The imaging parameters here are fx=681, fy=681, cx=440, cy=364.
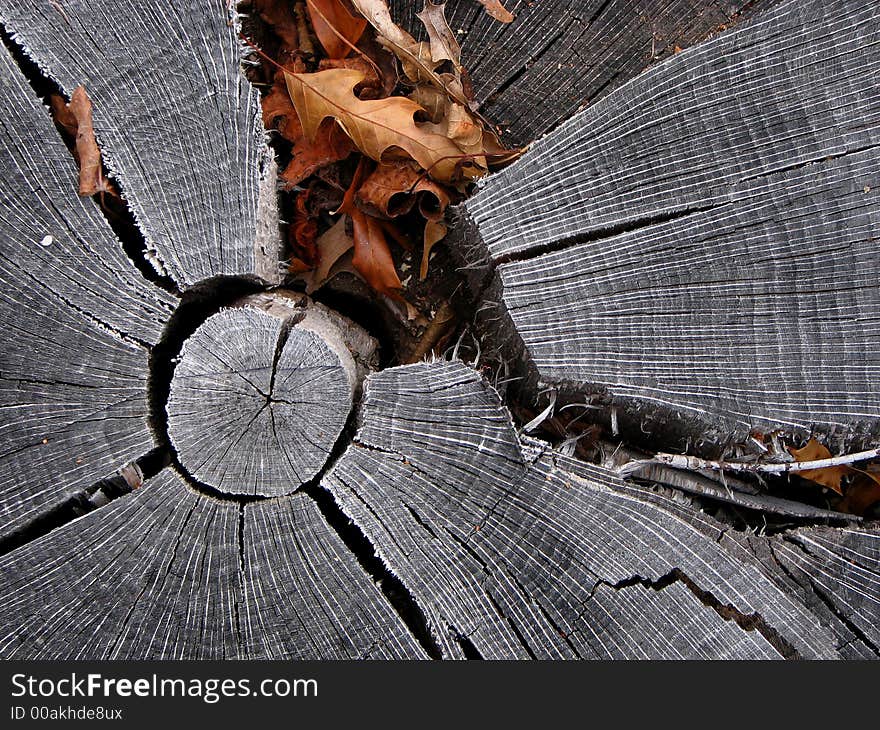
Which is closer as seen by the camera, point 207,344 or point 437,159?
point 207,344

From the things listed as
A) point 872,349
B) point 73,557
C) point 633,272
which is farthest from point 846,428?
point 73,557

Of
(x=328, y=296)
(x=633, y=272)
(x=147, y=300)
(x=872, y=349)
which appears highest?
(x=147, y=300)

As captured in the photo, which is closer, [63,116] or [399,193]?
[63,116]

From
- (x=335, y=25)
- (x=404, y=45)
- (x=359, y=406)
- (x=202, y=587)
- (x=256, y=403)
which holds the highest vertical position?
(x=335, y=25)

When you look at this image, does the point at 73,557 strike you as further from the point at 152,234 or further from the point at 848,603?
the point at 848,603

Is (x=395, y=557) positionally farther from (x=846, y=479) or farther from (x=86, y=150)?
(x=846, y=479)

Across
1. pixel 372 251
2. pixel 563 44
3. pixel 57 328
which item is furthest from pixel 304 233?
pixel 563 44

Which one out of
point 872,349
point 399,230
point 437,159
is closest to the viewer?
point 872,349
